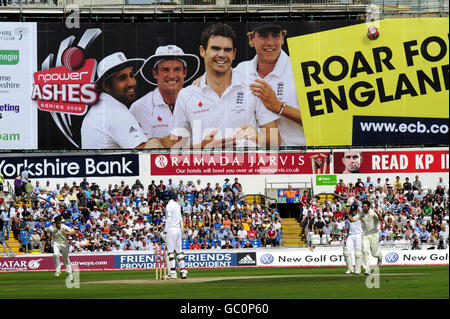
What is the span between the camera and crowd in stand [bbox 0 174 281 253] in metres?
36.7

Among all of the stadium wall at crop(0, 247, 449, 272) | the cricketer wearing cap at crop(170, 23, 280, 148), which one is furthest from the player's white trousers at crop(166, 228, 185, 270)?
the cricketer wearing cap at crop(170, 23, 280, 148)

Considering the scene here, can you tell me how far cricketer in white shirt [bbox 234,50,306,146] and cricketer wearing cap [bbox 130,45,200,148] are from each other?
9.17 feet

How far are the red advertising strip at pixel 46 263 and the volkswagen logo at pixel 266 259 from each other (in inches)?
231

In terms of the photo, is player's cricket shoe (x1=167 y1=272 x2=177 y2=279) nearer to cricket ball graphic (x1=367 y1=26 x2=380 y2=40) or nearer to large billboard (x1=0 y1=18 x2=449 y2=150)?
large billboard (x1=0 y1=18 x2=449 y2=150)

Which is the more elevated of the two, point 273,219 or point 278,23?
point 278,23

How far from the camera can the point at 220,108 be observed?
46.0 metres

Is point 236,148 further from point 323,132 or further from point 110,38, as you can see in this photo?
point 110,38

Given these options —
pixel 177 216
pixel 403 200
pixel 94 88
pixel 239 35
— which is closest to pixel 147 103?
pixel 94 88

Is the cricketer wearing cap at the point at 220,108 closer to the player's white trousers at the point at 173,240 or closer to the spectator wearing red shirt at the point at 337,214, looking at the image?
the spectator wearing red shirt at the point at 337,214

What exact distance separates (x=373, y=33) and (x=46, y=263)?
75.5 ft

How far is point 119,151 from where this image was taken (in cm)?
4650

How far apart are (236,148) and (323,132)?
197 inches

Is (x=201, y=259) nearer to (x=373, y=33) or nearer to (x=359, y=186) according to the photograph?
(x=359, y=186)

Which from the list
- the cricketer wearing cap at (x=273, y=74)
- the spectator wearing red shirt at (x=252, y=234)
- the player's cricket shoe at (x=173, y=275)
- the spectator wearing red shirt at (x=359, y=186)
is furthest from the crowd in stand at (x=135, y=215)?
the player's cricket shoe at (x=173, y=275)
